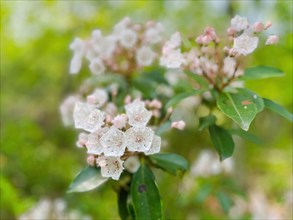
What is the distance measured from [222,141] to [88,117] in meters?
0.36

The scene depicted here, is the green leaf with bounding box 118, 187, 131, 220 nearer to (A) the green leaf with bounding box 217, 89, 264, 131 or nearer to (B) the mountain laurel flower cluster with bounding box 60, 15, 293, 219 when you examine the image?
(B) the mountain laurel flower cluster with bounding box 60, 15, 293, 219

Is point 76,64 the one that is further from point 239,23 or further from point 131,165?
point 239,23

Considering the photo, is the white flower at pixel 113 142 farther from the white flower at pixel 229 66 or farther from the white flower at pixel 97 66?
the white flower at pixel 97 66

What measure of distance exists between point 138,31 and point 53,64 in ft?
10.6

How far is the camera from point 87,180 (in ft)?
3.78

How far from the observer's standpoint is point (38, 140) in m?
2.75

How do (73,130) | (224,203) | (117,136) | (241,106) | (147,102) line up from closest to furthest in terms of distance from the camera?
(117,136), (241,106), (147,102), (224,203), (73,130)

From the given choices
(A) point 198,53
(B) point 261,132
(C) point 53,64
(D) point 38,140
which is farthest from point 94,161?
(C) point 53,64

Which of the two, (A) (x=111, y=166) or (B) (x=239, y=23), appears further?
(B) (x=239, y=23)

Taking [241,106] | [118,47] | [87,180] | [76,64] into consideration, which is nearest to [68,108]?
[76,64]

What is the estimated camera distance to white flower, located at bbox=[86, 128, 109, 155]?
0.99m

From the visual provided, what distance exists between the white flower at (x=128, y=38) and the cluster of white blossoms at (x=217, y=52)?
22 centimetres

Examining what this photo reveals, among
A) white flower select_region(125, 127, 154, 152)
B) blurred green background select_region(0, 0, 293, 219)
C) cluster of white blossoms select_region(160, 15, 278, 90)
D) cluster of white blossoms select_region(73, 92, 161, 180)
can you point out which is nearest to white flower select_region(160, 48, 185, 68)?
cluster of white blossoms select_region(160, 15, 278, 90)

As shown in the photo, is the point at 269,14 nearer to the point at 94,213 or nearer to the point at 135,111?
the point at 94,213
